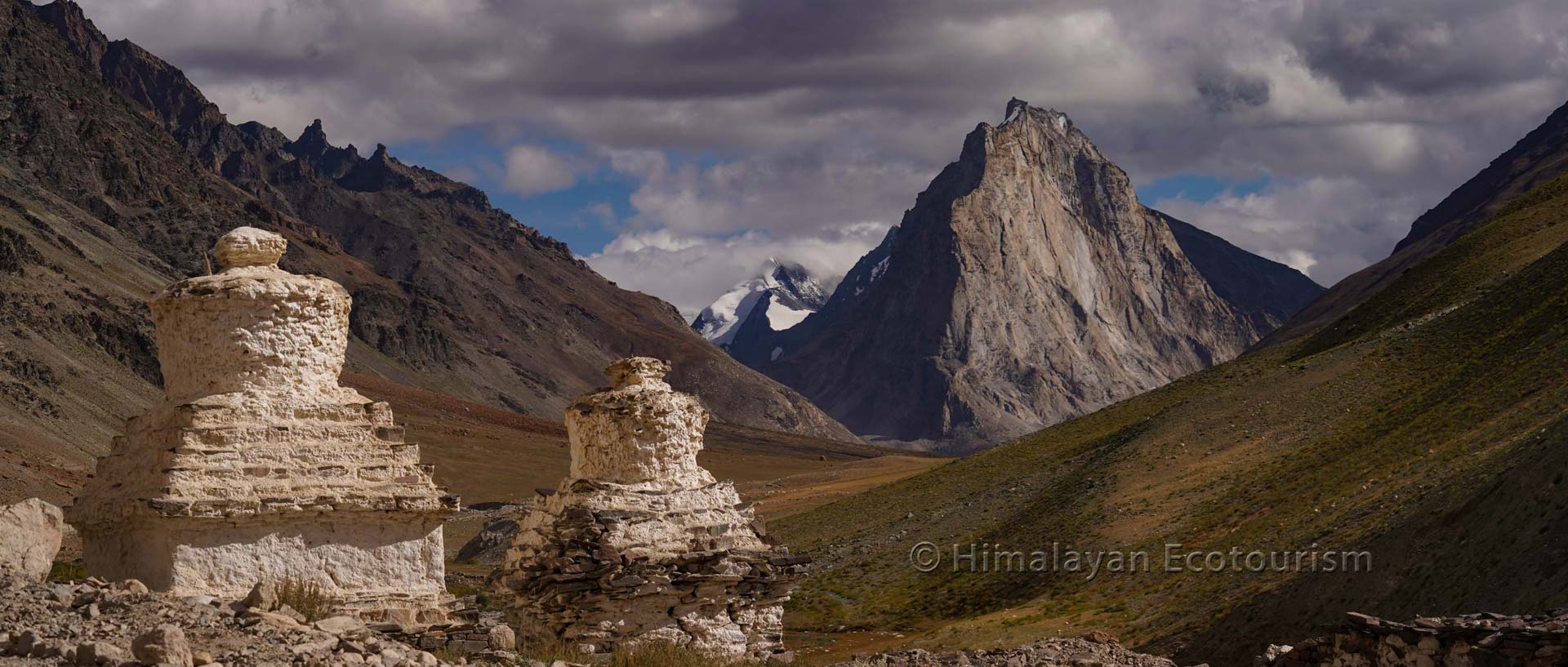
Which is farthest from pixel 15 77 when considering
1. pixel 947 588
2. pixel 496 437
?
pixel 947 588

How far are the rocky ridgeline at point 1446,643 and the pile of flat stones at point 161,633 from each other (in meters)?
9.89

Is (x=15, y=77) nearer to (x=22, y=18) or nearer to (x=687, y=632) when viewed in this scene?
(x=22, y=18)

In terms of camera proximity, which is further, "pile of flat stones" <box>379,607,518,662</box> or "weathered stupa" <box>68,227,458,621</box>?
"weathered stupa" <box>68,227,458,621</box>

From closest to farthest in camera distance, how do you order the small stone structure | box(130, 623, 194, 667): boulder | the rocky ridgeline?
box(130, 623, 194, 667): boulder, the rocky ridgeline, the small stone structure

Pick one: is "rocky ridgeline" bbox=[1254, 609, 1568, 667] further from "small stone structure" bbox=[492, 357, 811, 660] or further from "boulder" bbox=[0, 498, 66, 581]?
"boulder" bbox=[0, 498, 66, 581]

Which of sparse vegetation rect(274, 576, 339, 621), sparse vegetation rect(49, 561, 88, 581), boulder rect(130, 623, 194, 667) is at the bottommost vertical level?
boulder rect(130, 623, 194, 667)

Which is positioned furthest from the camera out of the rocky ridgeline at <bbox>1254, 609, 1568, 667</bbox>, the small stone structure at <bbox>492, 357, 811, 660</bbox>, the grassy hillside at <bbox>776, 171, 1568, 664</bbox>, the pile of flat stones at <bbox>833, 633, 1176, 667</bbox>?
the grassy hillside at <bbox>776, 171, 1568, 664</bbox>

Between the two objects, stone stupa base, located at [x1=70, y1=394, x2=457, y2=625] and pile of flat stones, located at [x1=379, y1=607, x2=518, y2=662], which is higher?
stone stupa base, located at [x1=70, y1=394, x2=457, y2=625]

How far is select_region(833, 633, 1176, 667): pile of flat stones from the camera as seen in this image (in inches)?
770

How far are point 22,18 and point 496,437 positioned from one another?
279 feet

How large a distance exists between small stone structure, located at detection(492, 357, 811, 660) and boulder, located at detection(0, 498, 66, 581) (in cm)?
565

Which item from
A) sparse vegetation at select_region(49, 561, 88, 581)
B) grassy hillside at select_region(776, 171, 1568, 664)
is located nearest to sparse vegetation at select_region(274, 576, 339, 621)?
sparse vegetation at select_region(49, 561, 88, 581)

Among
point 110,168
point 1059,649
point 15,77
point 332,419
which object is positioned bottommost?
point 1059,649

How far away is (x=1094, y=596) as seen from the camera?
4034cm
